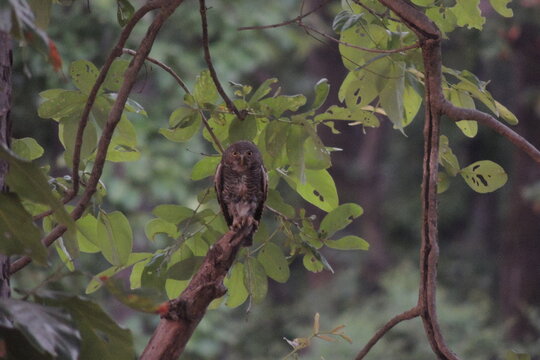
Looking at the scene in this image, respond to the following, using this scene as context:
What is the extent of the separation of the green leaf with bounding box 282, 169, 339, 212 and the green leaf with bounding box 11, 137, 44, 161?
47cm

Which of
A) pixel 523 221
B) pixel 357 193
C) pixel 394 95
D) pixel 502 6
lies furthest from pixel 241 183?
pixel 357 193

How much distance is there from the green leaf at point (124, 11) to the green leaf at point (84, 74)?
0.11 meters

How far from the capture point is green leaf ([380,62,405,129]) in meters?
1.55

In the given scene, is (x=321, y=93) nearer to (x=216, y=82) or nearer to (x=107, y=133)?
(x=216, y=82)

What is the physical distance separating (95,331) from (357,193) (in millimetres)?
9469

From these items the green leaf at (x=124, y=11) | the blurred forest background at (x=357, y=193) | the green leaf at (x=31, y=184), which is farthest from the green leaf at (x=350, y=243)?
the blurred forest background at (x=357, y=193)

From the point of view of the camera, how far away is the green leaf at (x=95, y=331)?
1.04 meters

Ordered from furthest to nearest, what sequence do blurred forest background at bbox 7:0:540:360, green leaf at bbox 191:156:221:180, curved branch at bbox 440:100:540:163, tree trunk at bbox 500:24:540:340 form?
tree trunk at bbox 500:24:540:340 < blurred forest background at bbox 7:0:540:360 < green leaf at bbox 191:156:221:180 < curved branch at bbox 440:100:540:163

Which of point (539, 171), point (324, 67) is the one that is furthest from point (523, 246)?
point (324, 67)

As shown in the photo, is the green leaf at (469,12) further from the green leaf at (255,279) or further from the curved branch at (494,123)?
the green leaf at (255,279)

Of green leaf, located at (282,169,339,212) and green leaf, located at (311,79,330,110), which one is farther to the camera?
green leaf, located at (282,169,339,212)

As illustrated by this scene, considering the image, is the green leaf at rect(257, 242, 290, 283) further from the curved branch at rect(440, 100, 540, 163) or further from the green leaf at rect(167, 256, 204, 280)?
the curved branch at rect(440, 100, 540, 163)

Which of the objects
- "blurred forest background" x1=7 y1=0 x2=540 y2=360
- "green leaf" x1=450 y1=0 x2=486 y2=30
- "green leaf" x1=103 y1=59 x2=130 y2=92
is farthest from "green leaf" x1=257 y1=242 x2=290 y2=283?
"blurred forest background" x1=7 y1=0 x2=540 y2=360

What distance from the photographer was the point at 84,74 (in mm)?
1560
